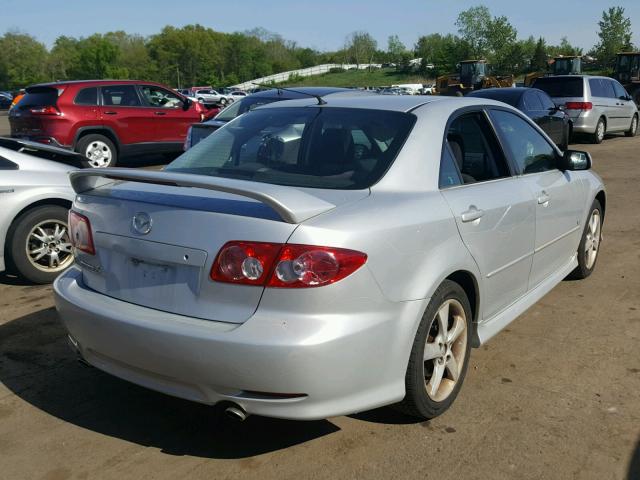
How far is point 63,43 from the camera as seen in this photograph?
135 m

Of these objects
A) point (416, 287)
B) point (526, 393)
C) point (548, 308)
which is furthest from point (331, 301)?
point (548, 308)

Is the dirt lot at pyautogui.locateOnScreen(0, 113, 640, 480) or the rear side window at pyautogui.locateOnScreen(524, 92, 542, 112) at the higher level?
the rear side window at pyautogui.locateOnScreen(524, 92, 542, 112)

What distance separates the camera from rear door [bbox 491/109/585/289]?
4211mm

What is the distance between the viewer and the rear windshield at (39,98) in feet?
39.7

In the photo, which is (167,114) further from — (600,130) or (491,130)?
(600,130)

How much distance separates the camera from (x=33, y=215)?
18.5 ft

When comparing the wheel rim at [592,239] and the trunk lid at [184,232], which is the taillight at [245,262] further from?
the wheel rim at [592,239]

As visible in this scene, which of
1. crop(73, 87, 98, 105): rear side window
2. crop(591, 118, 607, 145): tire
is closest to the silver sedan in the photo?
crop(73, 87, 98, 105): rear side window

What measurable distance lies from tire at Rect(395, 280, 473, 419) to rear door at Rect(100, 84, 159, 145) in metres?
10.5

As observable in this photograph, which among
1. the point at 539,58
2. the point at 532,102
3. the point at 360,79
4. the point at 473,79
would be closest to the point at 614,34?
the point at 539,58

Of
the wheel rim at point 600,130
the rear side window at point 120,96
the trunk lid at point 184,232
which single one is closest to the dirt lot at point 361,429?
the trunk lid at point 184,232

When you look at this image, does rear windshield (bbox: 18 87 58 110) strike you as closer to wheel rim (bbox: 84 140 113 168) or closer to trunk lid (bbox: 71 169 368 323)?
wheel rim (bbox: 84 140 113 168)

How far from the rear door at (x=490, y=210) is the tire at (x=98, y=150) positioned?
31.3 feet

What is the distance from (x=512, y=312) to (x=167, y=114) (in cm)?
1074
